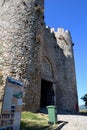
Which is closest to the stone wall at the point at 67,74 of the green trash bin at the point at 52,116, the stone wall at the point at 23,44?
the stone wall at the point at 23,44

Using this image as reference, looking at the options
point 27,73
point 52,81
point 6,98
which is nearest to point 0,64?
point 27,73

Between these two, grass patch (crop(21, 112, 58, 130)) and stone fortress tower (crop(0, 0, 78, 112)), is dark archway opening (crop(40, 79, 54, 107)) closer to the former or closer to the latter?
stone fortress tower (crop(0, 0, 78, 112))

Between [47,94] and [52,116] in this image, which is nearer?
[52,116]

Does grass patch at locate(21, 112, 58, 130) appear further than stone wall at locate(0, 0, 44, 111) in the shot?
No

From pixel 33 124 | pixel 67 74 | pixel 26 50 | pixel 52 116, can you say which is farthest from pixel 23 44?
pixel 67 74

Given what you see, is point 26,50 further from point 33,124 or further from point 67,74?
point 67,74

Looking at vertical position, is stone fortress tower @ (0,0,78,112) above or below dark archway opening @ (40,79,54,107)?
above

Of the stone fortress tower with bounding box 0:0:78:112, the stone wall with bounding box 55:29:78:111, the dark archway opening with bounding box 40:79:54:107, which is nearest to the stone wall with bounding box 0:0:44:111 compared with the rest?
the stone fortress tower with bounding box 0:0:78:112

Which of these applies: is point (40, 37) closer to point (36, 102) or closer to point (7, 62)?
point (7, 62)

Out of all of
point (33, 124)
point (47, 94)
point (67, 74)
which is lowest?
point (33, 124)

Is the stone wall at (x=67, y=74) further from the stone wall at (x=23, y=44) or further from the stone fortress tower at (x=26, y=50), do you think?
the stone wall at (x=23, y=44)

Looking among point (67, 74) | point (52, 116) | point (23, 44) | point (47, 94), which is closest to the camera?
point (52, 116)

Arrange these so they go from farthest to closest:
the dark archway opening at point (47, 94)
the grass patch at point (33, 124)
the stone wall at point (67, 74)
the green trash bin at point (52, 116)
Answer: the stone wall at point (67, 74) → the dark archway opening at point (47, 94) → the green trash bin at point (52, 116) → the grass patch at point (33, 124)

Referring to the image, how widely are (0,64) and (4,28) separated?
2.81m
